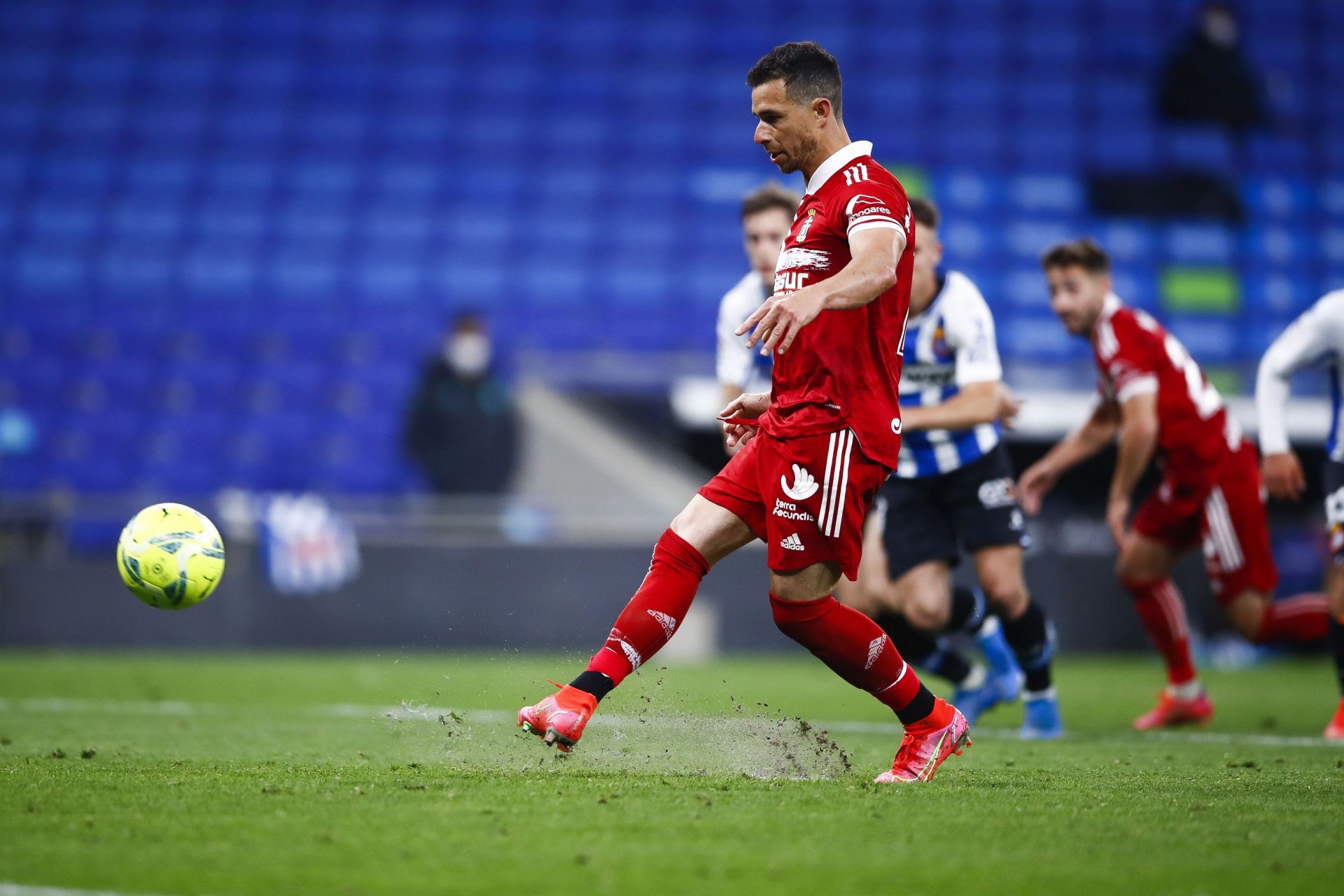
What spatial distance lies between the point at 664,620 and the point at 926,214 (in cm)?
287

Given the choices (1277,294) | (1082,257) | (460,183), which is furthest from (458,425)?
(1277,294)

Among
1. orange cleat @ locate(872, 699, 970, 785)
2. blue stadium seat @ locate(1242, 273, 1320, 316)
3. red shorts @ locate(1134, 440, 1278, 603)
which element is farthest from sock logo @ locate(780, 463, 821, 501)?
blue stadium seat @ locate(1242, 273, 1320, 316)

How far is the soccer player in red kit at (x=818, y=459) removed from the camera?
4383 mm

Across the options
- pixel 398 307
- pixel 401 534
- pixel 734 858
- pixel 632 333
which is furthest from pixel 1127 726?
pixel 398 307

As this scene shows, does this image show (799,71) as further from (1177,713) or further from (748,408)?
(1177,713)

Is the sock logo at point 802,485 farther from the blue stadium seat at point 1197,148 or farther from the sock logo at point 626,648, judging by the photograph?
the blue stadium seat at point 1197,148

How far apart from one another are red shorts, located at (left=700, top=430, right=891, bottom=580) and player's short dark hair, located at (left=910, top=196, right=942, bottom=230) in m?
2.40

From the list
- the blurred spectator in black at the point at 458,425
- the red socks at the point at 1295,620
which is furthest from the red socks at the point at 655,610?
the blurred spectator in black at the point at 458,425

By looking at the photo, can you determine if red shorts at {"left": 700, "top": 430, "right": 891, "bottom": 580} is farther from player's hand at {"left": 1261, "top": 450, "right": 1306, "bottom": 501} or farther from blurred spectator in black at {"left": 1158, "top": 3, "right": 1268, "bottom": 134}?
blurred spectator in black at {"left": 1158, "top": 3, "right": 1268, "bottom": 134}

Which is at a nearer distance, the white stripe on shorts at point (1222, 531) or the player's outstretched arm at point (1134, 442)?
the player's outstretched arm at point (1134, 442)

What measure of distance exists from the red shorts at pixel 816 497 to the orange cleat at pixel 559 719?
28.1 inches

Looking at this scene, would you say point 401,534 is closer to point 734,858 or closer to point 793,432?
point 793,432

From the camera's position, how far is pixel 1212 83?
1800 cm

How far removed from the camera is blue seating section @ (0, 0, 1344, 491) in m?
15.5
